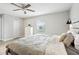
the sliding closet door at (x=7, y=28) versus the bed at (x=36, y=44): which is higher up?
the sliding closet door at (x=7, y=28)

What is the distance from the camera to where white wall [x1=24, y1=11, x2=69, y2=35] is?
4.52ft

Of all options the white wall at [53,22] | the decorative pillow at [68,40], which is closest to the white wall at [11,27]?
the white wall at [53,22]

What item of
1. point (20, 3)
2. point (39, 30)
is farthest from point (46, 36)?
point (20, 3)

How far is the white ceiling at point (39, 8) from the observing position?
1.23m

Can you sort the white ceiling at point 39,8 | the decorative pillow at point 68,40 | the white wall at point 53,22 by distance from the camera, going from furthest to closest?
1. the decorative pillow at point 68,40
2. the white wall at point 53,22
3. the white ceiling at point 39,8

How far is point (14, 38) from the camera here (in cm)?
149

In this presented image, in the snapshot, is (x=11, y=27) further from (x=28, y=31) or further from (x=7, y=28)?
(x=28, y=31)

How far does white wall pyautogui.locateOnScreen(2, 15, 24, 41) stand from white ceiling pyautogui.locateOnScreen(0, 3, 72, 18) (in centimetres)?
10

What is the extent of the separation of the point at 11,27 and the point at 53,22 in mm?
709

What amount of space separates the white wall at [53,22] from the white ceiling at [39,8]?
76 millimetres

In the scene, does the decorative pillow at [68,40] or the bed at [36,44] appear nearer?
the bed at [36,44]

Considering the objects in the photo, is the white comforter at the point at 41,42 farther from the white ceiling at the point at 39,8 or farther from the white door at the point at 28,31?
the white ceiling at the point at 39,8
